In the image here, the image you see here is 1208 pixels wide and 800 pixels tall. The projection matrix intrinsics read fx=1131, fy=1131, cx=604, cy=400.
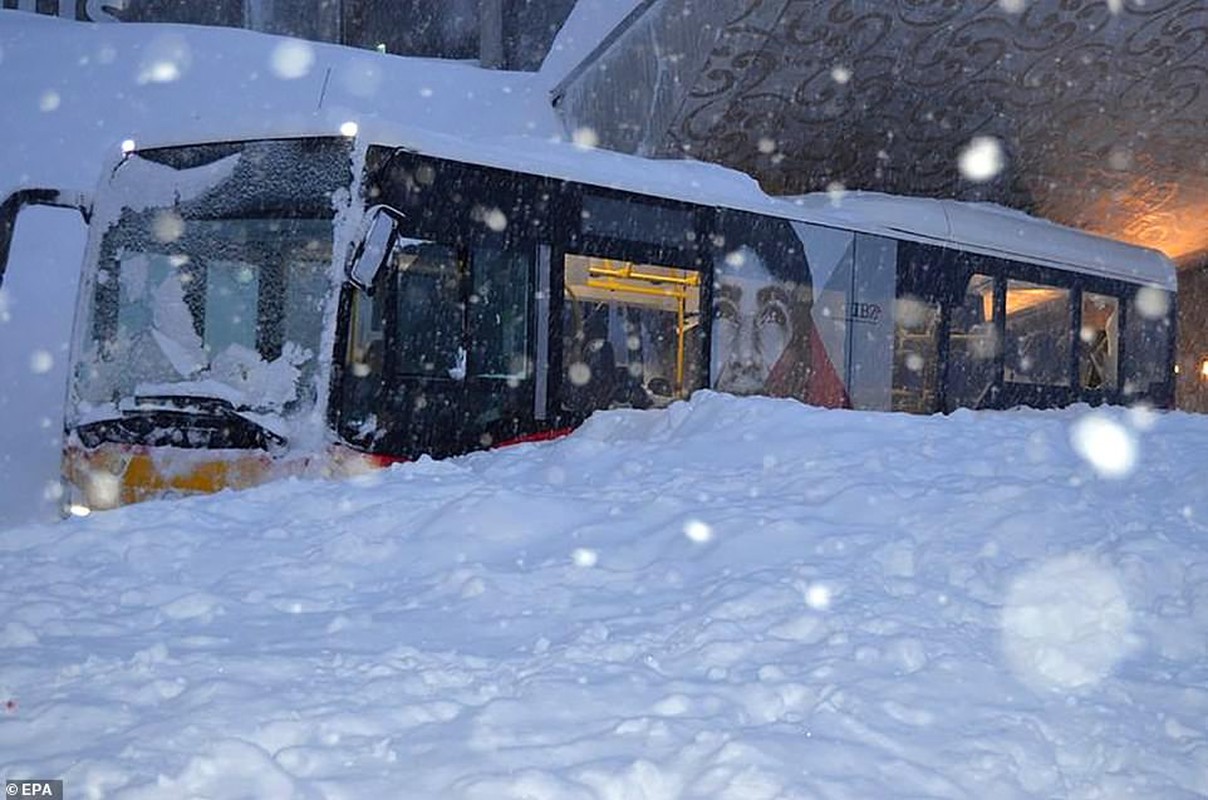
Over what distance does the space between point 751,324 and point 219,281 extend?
377 centimetres

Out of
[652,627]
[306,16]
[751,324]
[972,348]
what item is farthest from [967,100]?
[306,16]

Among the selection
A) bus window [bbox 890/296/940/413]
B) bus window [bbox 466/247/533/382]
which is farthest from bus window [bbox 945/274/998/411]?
bus window [bbox 466/247/533/382]

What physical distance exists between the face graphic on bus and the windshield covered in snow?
2976 millimetres

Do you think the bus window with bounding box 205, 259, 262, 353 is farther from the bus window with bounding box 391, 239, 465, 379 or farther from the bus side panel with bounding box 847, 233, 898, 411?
the bus side panel with bounding box 847, 233, 898, 411

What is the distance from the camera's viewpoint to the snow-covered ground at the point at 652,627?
2447 millimetres

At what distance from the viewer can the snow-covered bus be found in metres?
5.99

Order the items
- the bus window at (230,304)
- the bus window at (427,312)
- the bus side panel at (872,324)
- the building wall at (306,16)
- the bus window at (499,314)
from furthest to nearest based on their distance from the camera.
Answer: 1. the building wall at (306,16)
2. the bus side panel at (872,324)
3. the bus window at (499,314)
4. the bus window at (427,312)
5. the bus window at (230,304)

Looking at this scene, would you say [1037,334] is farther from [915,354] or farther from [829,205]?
[829,205]

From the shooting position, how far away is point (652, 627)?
11.1ft

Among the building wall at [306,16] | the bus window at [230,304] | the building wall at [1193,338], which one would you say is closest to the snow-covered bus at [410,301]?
the bus window at [230,304]

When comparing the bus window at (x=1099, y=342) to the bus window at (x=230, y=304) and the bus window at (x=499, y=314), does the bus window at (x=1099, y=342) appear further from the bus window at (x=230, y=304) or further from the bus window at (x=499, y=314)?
the bus window at (x=230, y=304)

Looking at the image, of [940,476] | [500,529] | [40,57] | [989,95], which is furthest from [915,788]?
[40,57]

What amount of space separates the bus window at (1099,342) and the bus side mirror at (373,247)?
24.9 ft

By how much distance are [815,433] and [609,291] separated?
2360 mm
